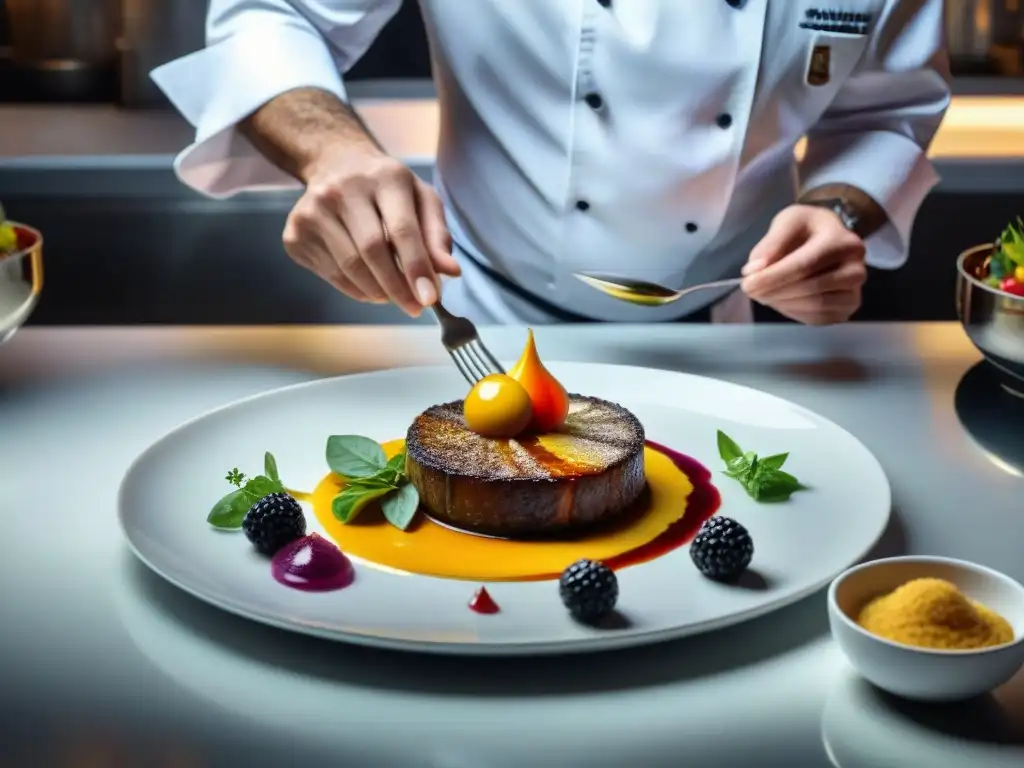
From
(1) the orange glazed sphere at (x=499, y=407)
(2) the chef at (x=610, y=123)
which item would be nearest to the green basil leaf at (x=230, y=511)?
(1) the orange glazed sphere at (x=499, y=407)

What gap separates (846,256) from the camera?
5.83ft

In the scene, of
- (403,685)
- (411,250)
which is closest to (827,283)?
(411,250)

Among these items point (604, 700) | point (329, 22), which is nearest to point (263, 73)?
point (329, 22)

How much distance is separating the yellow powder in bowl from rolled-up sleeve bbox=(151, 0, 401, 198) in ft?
4.08

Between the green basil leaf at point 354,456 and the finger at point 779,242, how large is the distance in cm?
59

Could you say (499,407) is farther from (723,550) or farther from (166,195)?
(166,195)

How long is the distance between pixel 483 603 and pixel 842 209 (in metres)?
1.21

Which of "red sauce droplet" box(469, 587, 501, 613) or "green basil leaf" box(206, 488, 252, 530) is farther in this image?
"green basil leaf" box(206, 488, 252, 530)

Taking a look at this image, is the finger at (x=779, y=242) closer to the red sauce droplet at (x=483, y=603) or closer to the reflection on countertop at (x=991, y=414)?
the reflection on countertop at (x=991, y=414)

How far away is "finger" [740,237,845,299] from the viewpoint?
1688 millimetres

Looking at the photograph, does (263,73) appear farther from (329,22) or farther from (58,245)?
(58,245)

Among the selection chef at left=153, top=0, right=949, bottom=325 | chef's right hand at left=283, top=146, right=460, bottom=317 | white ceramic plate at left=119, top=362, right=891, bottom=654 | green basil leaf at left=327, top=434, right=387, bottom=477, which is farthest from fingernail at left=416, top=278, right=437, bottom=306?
chef at left=153, top=0, right=949, bottom=325

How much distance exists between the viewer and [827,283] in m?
1.77

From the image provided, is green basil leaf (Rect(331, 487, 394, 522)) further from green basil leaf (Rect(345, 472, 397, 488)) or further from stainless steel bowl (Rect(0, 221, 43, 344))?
stainless steel bowl (Rect(0, 221, 43, 344))
